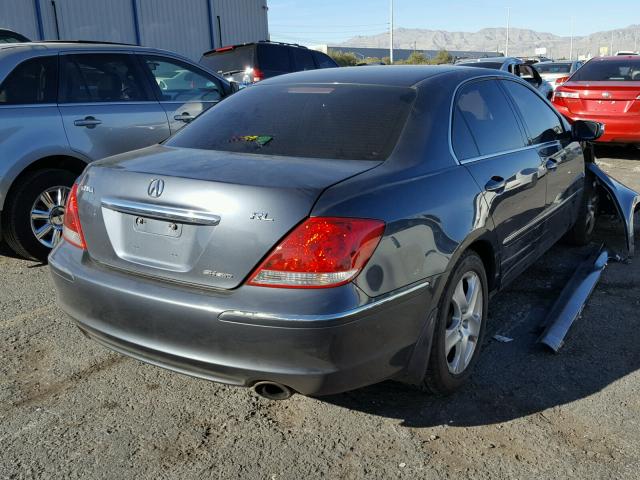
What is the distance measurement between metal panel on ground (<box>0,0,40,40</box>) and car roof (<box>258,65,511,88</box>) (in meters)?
15.8

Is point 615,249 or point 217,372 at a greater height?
point 217,372

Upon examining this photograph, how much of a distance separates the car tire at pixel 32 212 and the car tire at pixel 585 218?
14.0ft

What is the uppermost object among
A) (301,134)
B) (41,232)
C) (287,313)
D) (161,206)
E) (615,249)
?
(301,134)

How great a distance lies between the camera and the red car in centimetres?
917

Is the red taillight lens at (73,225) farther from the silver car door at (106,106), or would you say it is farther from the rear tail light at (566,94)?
the rear tail light at (566,94)

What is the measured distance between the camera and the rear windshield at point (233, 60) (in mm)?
11250

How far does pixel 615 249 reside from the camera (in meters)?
5.37

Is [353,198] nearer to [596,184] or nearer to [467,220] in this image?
[467,220]

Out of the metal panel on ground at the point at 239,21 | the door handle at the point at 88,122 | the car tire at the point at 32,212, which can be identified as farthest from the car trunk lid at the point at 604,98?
the metal panel on ground at the point at 239,21

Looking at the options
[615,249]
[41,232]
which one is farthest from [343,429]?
[615,249]

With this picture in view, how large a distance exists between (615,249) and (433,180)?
3357 mm

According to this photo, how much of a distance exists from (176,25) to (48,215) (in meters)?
18.4

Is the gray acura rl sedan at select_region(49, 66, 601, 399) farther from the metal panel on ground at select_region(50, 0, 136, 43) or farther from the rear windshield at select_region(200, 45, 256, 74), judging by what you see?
the metal panel on ground at select_region(50, 0, 136, 43)

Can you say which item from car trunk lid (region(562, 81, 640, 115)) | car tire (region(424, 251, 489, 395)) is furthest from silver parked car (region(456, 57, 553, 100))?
car tire (region(424, 251, 489, 395))
